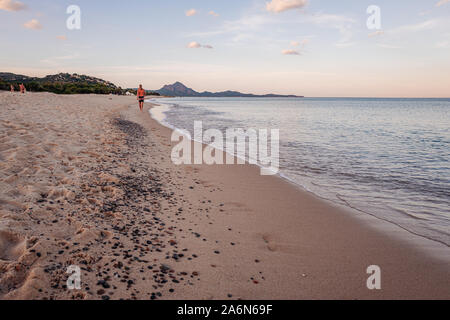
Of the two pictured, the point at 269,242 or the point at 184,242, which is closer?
the point at 184,242

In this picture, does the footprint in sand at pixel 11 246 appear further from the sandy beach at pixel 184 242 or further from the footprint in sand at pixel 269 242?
the footprint in sand at pixel 269 242

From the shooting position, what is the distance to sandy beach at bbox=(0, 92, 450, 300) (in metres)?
2.88

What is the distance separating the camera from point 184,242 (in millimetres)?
3812

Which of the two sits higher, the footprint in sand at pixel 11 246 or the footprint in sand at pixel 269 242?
the footprint in sand at pixel 11 246

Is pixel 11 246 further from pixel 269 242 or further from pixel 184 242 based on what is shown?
pixel 269 242

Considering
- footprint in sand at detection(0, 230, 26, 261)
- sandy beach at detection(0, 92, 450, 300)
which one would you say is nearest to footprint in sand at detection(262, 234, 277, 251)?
sandy beach at detection(0, 92, 450, 300)

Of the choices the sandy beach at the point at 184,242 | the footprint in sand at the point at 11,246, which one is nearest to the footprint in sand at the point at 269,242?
the sandy beach at the point at 184,242

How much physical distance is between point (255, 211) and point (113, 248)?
276cm

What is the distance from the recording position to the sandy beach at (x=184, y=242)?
9.44 feet

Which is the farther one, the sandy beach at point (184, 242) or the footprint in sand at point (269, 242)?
the footprint in sand at point (269, 242)

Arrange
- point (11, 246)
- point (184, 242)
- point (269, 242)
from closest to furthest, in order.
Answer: point (11, 246) → point (184, 242) → point (269, 242)

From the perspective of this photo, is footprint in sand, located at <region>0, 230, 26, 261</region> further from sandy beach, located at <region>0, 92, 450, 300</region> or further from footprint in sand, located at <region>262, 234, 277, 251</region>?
footprint in sand, located at <region>262, 234, 277, 251</region>

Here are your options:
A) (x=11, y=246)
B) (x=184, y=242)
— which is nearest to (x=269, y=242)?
(x=184, y=242)
